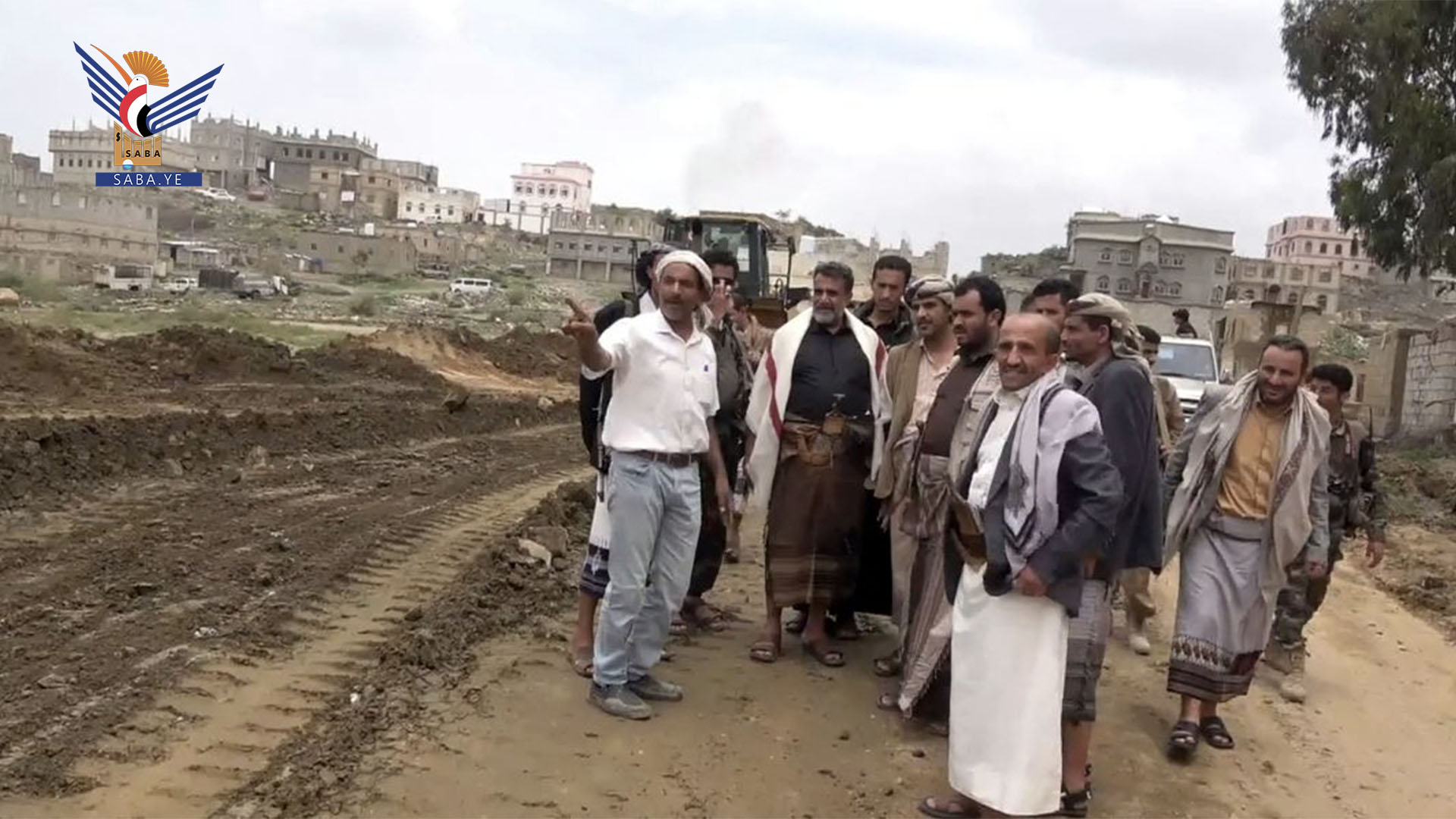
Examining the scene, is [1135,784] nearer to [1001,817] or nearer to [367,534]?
[1001,817]

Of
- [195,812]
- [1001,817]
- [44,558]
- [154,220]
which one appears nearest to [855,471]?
[1001,817]

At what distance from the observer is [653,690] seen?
Result: 510 centimetres

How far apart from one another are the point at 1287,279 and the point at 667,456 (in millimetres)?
78263

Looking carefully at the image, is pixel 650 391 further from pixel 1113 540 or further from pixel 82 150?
pixel 82 150

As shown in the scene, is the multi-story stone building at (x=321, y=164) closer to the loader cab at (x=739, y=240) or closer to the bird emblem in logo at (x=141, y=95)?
the bird emblem in logo at (x=141, y=95)

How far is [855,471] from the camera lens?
552cm

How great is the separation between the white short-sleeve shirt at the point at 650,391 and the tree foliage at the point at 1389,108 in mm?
18068

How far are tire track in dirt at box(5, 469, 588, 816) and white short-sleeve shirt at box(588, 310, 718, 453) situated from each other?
1.65m

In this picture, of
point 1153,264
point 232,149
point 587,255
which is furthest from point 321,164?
point 1153,264

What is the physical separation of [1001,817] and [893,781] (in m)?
0.59

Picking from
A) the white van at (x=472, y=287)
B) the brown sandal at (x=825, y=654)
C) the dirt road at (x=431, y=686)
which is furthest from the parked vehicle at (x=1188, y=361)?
the white van at (x=472, y=287)

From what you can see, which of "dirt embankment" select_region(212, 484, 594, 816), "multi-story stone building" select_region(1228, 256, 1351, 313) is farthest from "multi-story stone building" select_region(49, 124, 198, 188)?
"dirt embankment" select_region(212, 484, 594, 816)

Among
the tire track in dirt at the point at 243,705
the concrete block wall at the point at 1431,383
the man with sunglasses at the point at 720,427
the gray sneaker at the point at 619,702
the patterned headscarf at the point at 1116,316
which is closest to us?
the tire track in dirt at the point at 243,705

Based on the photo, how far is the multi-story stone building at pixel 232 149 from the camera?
98500 millimetres
